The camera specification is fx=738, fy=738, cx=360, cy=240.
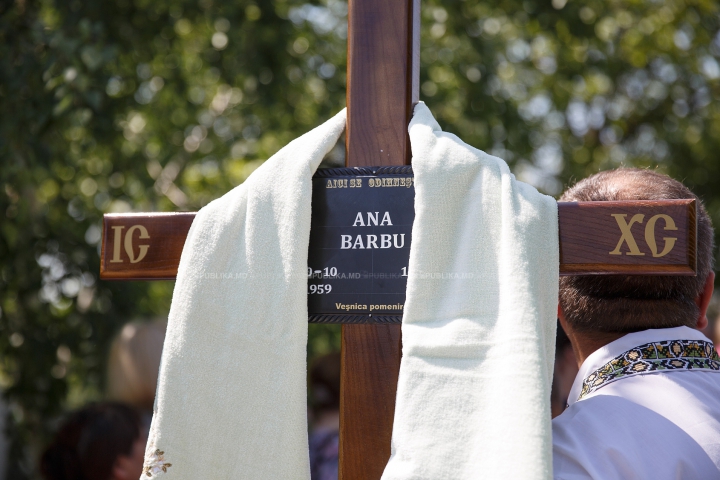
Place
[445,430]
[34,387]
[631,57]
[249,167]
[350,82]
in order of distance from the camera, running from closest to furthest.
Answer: [445,430]
[350,82]
[34,387]
[249,167]
[631,57]

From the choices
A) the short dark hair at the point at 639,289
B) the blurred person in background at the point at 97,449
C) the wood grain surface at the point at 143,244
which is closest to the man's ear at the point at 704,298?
the short dark hair at the point at 639,289

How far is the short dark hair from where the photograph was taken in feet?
3.85

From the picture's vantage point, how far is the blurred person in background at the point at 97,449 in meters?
2.11

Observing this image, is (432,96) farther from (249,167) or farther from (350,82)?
(350,82)

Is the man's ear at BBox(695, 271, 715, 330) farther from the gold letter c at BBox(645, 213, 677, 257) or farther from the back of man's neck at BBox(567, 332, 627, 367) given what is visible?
the gold letter c at BBox(645, 213, 677, 257)

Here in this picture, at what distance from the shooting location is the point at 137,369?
244 centimetres

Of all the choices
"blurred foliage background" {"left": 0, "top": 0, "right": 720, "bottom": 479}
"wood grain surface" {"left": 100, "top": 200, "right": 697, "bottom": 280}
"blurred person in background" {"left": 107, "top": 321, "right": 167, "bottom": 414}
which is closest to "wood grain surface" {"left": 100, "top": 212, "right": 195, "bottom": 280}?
"wood grain surface" {"left": 100, "top": 200, "right": 697, "bottom": 280}

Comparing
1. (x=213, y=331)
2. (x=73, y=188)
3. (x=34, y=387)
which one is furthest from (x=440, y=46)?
(x=213, y=331)

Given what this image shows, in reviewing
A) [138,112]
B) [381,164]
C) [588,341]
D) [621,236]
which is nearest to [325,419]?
[588,341]

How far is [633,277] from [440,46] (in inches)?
130

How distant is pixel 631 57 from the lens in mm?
5750

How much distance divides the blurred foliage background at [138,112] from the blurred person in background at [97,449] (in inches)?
36.9

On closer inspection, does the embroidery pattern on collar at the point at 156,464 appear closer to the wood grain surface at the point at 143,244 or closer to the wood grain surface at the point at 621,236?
the wood grain surface at the point at 143,244

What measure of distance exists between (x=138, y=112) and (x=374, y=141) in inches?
110
